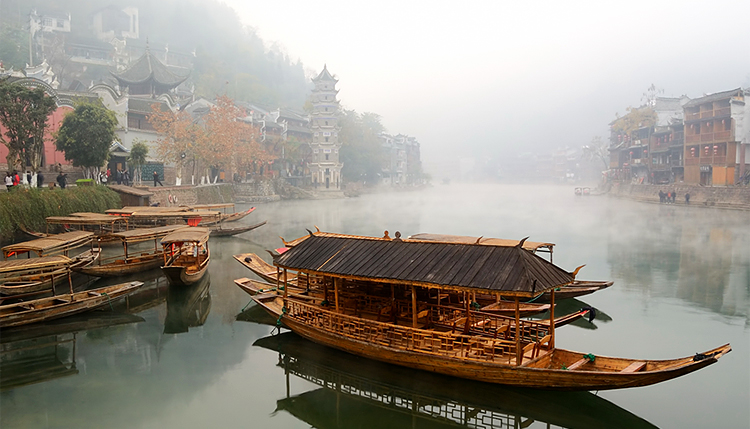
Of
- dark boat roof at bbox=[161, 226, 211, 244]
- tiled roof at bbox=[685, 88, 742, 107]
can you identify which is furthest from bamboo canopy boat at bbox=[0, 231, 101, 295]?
tiled roof at bbox=[685, 88, 742, 107]

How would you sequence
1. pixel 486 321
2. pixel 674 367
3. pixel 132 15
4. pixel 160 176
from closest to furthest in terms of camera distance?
pixel 674 367
pixel 486 321
pixel 160 176
pixel 132 15

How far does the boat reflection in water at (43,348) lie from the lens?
873 cm

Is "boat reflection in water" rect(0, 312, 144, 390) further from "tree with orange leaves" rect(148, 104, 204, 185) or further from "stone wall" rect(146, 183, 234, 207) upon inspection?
"tree with orange leaves" rect(148, 104, 204, 185)

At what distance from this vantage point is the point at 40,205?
1792cm

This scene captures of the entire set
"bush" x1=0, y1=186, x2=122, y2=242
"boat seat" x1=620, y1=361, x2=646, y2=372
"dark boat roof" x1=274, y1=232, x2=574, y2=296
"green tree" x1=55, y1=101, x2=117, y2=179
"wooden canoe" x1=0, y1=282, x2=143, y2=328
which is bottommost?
"wooden canoe" x1=0, y1=282, x2=143, y2=328

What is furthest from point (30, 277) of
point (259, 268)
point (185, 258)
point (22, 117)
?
point (22, 117)

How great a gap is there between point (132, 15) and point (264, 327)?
203 ft

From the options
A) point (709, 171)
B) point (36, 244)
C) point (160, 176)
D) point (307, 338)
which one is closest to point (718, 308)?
point (307, 338)

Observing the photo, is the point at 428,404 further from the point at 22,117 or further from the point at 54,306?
the point at 22,117

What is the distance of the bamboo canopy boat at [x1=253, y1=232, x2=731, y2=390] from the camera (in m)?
7.07

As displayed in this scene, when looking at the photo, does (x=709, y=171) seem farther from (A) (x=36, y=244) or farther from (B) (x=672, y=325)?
(A) (x=36, y=244)

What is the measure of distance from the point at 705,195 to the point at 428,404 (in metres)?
32.9

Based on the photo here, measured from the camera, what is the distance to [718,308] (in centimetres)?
1295

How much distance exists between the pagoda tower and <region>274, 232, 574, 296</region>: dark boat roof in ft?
131
